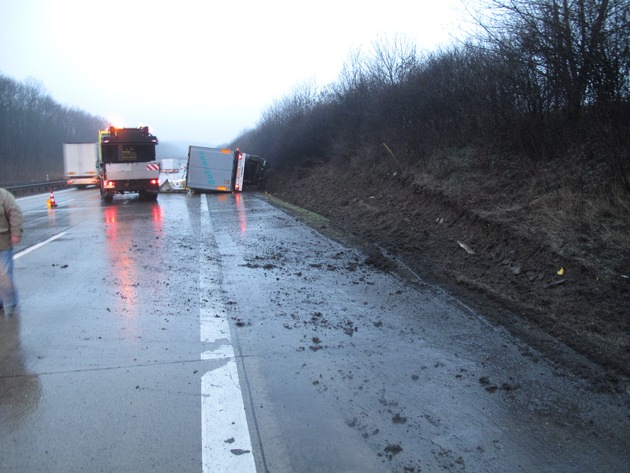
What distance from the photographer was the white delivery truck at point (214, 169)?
2786cm

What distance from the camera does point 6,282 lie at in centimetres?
638

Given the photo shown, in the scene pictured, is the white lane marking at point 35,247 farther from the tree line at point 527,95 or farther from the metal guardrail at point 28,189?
the metal guardrail at point 28,189

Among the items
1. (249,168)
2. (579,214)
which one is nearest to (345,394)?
(579,214)

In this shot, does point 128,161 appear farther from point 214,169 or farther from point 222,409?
point 222,409

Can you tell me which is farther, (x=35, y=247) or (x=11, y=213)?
(x=35, y=247)

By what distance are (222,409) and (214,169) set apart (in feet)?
83.6

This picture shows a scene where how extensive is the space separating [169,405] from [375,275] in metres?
4.82

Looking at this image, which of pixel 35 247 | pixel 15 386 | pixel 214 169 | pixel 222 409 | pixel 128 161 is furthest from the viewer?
pixel 214 169

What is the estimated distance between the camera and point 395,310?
6234 mm

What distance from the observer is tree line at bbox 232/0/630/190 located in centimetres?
858

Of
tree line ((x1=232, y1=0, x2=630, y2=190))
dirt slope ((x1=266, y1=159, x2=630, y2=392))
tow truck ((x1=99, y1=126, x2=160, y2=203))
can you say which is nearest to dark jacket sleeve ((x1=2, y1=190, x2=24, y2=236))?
dirt slope ((x1=266, y1=159, x2=630, y2=392))

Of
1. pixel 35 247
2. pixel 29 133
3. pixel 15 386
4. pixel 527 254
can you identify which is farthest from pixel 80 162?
pixel 29 133

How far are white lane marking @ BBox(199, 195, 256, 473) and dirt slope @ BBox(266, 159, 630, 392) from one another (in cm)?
297

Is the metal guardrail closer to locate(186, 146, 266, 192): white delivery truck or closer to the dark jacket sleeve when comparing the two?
locate(186, 146, 266, 192): white delivery truck
